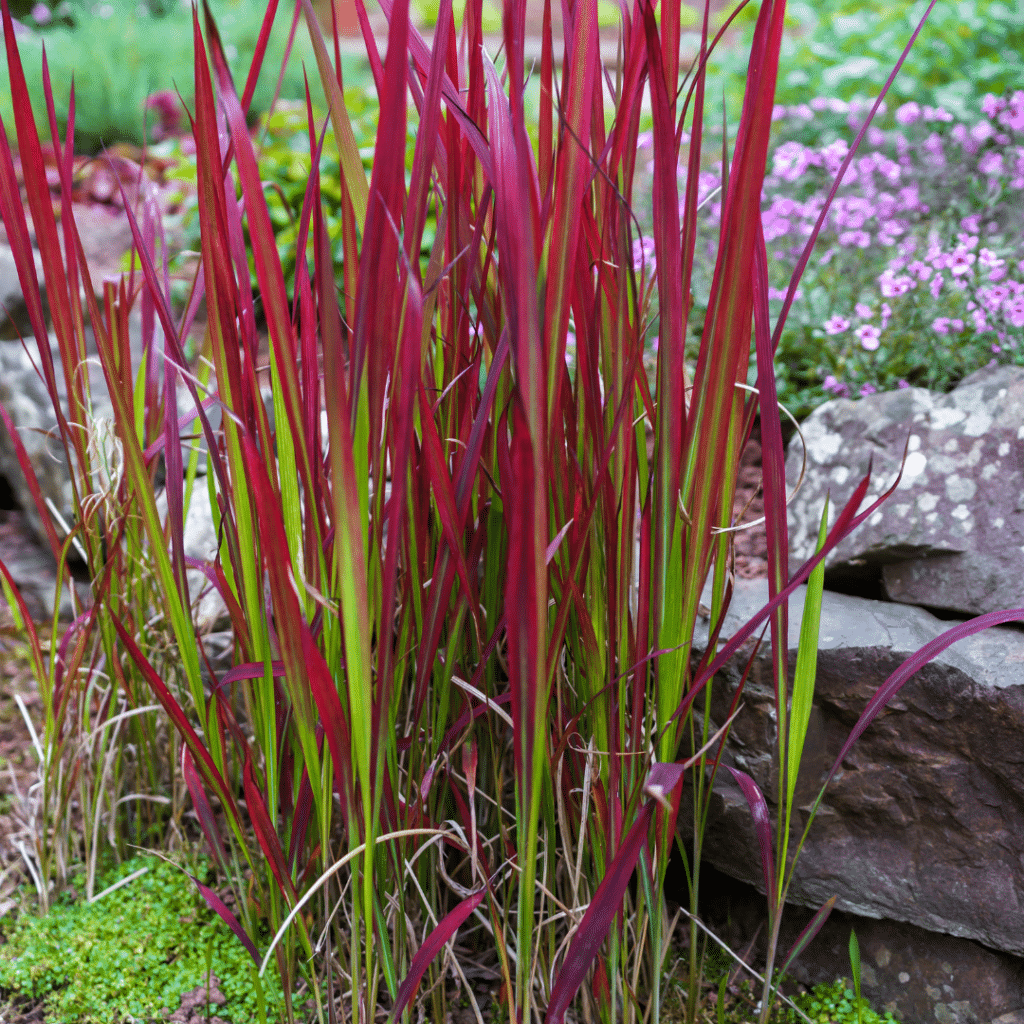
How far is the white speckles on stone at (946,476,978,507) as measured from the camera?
134 centimetres

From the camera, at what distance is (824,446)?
1.53 m

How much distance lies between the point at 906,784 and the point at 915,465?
1.76 feet

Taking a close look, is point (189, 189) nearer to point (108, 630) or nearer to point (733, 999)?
point (108, 630)

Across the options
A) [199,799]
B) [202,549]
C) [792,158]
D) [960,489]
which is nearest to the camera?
[199,799]

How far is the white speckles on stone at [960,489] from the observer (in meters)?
1.34

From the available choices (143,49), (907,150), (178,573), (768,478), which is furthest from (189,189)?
(768,478)

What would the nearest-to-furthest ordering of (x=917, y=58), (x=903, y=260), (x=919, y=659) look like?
(x=919, y=659), (x=903, y=260), (x=917, y=58)

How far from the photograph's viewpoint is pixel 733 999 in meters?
1.17

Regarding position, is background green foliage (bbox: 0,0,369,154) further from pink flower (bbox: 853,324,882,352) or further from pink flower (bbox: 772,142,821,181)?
pink flower (bbox: 853,324,882,352)

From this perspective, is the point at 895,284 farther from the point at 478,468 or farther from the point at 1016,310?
the point at 478,468

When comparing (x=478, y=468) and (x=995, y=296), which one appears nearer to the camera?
(x=478, y=468)

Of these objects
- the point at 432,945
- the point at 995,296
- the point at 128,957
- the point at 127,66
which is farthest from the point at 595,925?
the point at 127,66

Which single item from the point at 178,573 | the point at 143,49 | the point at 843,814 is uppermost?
the point at 143,49

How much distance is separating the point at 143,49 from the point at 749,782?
18.5 feet
